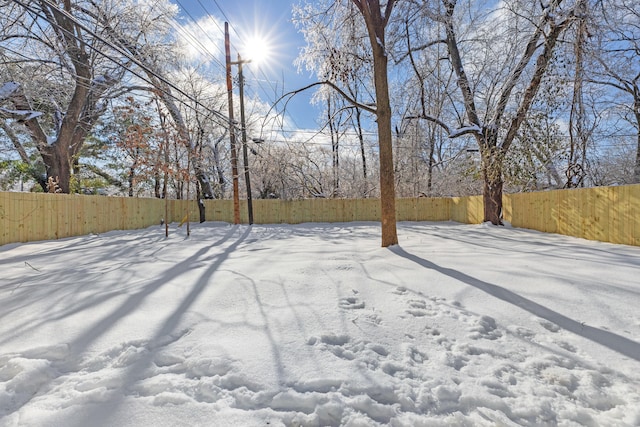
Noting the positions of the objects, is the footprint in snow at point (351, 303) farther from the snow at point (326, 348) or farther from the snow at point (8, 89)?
the snow at point (8, 89)

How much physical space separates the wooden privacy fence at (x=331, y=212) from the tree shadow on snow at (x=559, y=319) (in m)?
4.37

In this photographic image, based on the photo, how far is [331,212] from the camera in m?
13.5

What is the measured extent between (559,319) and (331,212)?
11.5 meters

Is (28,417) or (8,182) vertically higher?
(8,182)

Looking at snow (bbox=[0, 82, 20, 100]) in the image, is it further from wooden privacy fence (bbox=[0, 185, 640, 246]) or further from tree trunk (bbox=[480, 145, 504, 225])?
tree trunk (bbox=[480, 145, 504, 225])

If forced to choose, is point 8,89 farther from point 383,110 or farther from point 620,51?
point 620,51

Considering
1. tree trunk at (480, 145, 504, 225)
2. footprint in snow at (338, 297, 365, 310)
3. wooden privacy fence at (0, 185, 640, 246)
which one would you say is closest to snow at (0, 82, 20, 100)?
wooden privacy fence at (0, 185, 640, 246)

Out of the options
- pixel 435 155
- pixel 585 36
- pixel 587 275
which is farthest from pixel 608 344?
pixel 435 155

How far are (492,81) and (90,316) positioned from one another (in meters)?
9.83

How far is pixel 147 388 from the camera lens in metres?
1.31

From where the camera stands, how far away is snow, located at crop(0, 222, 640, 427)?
3.91 feet

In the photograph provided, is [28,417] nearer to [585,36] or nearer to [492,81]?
[585,36]

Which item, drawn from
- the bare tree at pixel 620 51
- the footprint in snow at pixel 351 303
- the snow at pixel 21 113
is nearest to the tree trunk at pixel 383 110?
the footprint in snow at pixel 351 303

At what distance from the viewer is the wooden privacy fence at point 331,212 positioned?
17.7 ft
